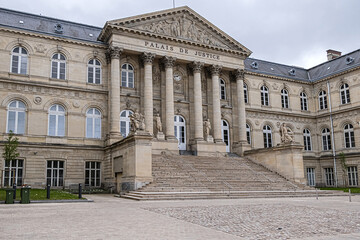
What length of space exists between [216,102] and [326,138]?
55.7 ft

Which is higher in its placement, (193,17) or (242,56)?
(193,17)

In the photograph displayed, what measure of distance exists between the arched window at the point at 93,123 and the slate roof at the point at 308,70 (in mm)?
18992

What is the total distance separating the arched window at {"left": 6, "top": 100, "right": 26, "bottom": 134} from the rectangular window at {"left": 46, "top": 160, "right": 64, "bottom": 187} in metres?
3.68

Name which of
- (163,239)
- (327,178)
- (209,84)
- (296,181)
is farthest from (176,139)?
A: (163,239)

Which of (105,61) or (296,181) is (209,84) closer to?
(105,61)

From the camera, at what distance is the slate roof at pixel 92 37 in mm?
33469

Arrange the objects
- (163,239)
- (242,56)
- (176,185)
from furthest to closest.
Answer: (242,56) < (176,185) < (163,239)

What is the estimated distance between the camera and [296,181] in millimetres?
31000

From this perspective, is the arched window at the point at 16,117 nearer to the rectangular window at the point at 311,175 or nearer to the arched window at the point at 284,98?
the arched window at the point at 284,98

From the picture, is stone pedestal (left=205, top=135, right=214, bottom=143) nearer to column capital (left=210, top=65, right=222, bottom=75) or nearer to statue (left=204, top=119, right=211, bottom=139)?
statue (left=204, top=119, right=211, bottom=139)

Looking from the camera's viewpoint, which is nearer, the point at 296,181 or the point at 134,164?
the point at 134,164

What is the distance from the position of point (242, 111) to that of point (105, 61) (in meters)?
15.3

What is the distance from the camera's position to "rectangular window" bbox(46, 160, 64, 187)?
3123cm

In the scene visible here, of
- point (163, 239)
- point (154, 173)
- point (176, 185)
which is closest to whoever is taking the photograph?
point (163, 239)
